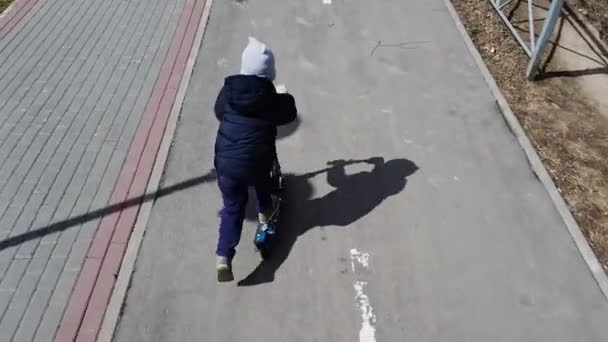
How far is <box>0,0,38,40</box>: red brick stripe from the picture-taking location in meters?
8.04

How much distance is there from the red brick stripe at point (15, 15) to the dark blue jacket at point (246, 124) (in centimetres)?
523

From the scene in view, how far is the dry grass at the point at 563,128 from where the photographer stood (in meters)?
5.72

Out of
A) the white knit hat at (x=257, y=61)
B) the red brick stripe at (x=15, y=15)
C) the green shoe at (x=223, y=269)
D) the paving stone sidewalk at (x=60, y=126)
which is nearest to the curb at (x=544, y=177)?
the green shoe at (x=223, y=269)

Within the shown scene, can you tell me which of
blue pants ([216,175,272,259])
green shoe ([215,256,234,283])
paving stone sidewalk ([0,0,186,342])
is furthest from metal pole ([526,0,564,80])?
green shoe ([215,256,234,283])

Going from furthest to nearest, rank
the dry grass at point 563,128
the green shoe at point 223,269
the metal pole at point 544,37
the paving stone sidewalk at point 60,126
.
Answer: the metal pole at point 544,37 → the dry grass at point 563,128 → the paving stone sidewalk at point 60,126 → the green shoe at point 223,269

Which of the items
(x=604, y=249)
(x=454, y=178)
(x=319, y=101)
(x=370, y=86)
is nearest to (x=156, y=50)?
(x=319, y=101)

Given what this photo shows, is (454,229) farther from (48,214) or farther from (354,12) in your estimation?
(354,12)

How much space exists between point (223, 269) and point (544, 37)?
5081mm

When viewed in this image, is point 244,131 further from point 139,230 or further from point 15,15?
point 15,15

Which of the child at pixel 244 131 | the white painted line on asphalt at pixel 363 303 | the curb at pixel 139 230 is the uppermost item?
the child at pixel 244 131

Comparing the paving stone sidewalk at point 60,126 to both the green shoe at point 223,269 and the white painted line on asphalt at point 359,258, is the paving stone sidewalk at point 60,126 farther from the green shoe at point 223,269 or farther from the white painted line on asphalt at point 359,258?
the white painted line on asphalt at point 359,258

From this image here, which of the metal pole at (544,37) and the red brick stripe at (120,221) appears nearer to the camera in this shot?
the red brick stripe at (120,221)

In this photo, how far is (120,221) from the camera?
5273 mm

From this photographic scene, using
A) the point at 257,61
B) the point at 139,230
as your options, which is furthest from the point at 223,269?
the point at 257,61
